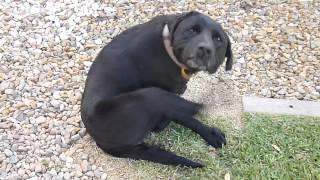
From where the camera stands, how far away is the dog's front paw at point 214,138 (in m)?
3.58

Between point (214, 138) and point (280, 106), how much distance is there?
0.62m

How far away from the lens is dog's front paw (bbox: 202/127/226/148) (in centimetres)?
358

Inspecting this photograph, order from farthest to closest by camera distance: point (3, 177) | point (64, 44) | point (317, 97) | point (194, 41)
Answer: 1. point (64, 44)
2. point (317, 97)
3. point (3, 177)
4. point (194, 41)

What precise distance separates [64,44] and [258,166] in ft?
5.99

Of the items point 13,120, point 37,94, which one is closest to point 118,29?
point 37,94

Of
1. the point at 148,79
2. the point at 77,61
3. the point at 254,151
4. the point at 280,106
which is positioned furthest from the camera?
the point at 77,61

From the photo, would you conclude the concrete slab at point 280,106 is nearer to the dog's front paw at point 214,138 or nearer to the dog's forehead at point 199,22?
the dog's front paw at point 214,138

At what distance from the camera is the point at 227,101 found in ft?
13.0

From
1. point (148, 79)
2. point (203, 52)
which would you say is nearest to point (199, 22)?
point (203, 52)

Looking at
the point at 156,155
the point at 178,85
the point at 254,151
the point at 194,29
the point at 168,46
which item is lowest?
the point at 254,151

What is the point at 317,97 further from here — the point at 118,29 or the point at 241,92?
the point at 118,29

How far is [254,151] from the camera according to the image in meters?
Answer: 3.56

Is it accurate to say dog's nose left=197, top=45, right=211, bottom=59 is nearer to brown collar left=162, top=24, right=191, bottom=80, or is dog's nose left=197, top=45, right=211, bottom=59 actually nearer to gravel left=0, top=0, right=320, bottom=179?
brown collar left=162, top=24, right=191, bottom=80

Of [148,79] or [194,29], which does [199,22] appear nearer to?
[194,29]
